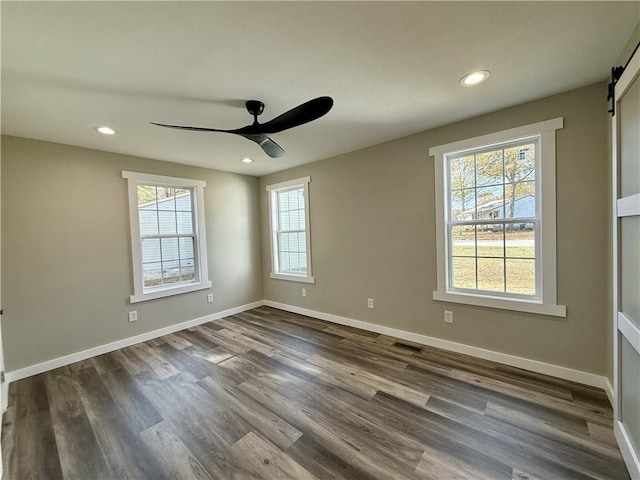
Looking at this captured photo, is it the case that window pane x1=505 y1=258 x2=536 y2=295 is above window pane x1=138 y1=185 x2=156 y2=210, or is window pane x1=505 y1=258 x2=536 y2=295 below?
below

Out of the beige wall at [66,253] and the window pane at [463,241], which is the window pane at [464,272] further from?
the beige wall at [66,253]

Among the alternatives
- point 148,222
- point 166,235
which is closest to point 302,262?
point 166,235

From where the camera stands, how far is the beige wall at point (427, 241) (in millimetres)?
2088

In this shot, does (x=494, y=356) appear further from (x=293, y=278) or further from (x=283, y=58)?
(x=283, y=58)

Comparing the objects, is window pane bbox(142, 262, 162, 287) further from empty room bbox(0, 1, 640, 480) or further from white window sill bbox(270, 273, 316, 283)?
white window sill bbox(270, 273, 316, 283)

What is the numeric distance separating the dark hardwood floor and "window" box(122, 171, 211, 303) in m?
1.09

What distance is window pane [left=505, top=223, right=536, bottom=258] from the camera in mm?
2387

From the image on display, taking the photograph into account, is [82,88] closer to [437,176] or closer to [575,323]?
[437,176]

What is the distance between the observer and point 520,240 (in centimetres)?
245

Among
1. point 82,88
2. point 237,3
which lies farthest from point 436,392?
point 82,88

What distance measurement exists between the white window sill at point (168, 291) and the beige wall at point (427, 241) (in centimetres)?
121

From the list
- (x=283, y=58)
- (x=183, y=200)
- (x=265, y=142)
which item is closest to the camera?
(x=283, y=58)

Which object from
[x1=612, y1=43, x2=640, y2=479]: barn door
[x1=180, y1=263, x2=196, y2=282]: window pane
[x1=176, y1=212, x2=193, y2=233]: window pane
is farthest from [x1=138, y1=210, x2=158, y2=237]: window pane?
[x1=612, y1=43, x2=640, y2=479]: barn door

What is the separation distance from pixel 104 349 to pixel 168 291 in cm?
91
